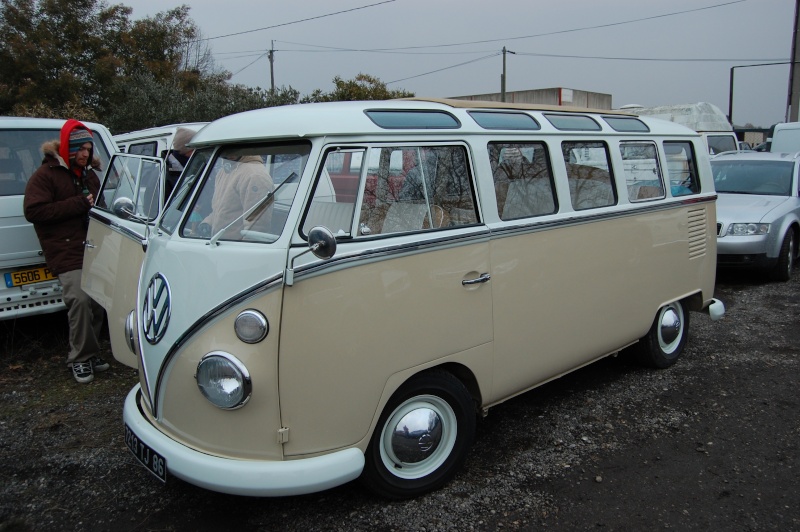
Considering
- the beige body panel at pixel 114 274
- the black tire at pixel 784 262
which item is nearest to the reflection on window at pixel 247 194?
the beige body panel at pixel 114 274

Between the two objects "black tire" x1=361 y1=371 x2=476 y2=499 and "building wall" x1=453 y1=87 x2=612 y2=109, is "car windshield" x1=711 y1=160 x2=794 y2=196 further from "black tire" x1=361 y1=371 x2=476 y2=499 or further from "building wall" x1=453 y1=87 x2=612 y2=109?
"building wall" x1=453 y1=87 x2=612 y2=109

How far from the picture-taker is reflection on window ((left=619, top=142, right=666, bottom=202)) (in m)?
4.56

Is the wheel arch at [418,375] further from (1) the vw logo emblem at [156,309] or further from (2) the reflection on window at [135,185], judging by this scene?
(2) the reflection on window at [135,185]

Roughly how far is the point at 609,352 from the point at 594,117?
5.96 ft

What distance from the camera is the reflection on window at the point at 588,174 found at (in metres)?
4.05

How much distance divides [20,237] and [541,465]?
464cm

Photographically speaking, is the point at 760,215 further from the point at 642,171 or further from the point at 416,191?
the point at 416,191

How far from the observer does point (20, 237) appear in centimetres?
504

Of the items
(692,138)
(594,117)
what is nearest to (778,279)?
(692,138)

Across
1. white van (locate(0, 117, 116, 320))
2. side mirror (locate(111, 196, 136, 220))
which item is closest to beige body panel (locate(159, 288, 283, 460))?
side mirror (locate(111, 196, 136, 220))

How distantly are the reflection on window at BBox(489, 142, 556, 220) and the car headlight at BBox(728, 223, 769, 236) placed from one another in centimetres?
565

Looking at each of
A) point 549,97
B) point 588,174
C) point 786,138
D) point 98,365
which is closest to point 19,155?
point 98,365

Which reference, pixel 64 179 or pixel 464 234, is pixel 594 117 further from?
pixel 64 179

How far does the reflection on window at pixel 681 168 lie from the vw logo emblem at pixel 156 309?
411 cm
